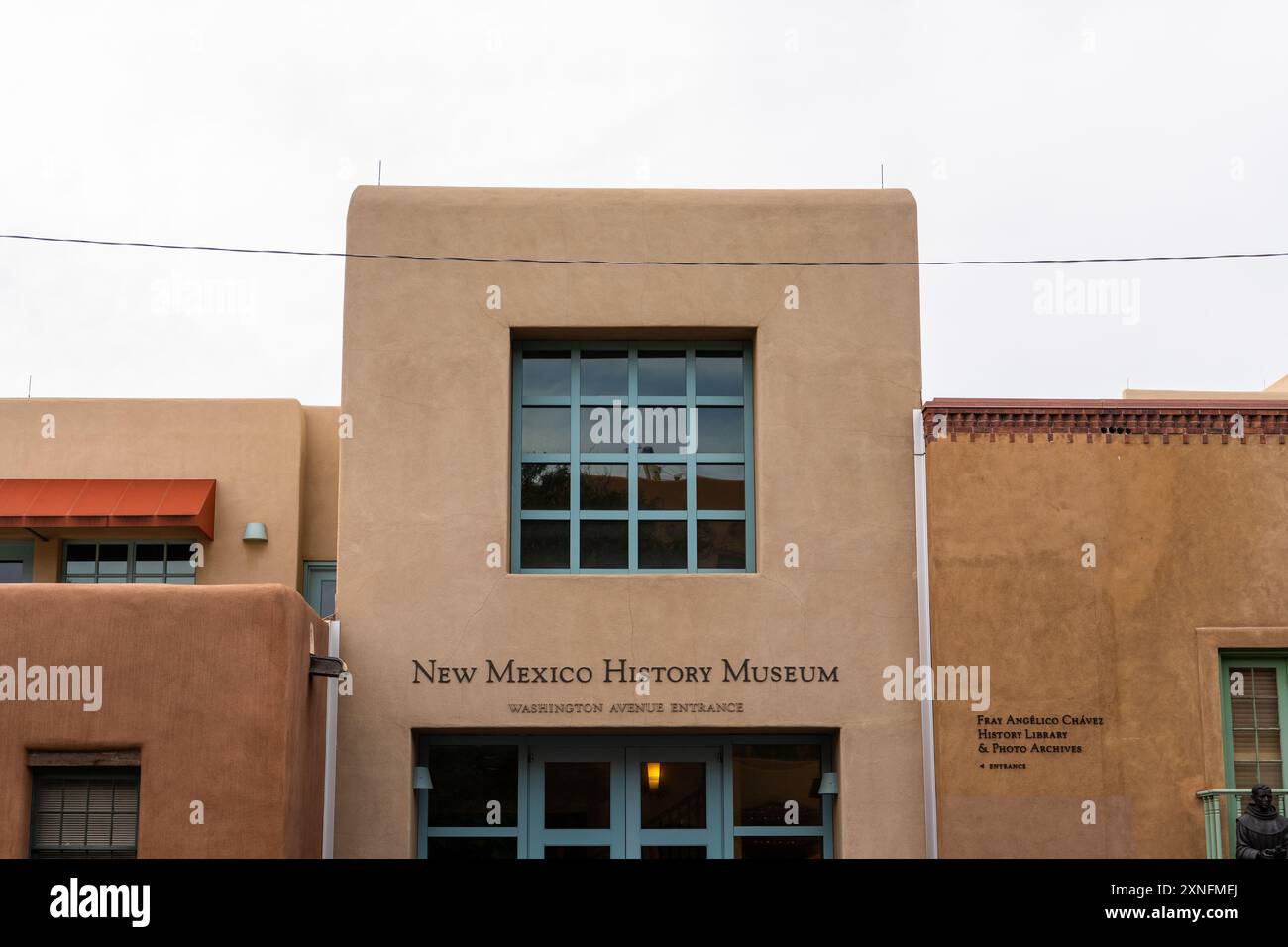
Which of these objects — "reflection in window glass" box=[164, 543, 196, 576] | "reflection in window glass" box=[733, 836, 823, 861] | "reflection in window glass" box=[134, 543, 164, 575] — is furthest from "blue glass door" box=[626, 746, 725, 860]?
"reflection in window glass" box=[134, 543, 164, 575]

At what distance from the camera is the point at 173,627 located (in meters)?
11.9

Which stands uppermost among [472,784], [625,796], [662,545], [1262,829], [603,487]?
[603,487]

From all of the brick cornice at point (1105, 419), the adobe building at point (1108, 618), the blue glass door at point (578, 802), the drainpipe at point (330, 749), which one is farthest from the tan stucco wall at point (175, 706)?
the brick cornice at point (1105, 419)

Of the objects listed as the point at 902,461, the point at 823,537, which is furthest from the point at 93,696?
the point at 902,461

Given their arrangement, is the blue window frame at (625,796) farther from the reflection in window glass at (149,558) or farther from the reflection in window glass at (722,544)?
the reflection in window glass at (149,558)

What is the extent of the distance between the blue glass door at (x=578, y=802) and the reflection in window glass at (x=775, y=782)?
3.47ft

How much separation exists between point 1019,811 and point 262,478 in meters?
9.30

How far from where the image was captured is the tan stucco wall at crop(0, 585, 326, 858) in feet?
37.7

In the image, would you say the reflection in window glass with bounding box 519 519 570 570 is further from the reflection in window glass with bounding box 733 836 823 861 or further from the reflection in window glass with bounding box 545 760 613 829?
the reflection in window glass with bounding box 733 836 823 861

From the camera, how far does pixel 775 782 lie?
1396 cm

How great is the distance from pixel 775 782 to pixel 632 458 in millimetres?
3163

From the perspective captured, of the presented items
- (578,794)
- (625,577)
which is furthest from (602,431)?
(578,794)

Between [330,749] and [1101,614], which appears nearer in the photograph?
[330,749]

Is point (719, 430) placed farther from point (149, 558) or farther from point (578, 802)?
point (149, 558)
